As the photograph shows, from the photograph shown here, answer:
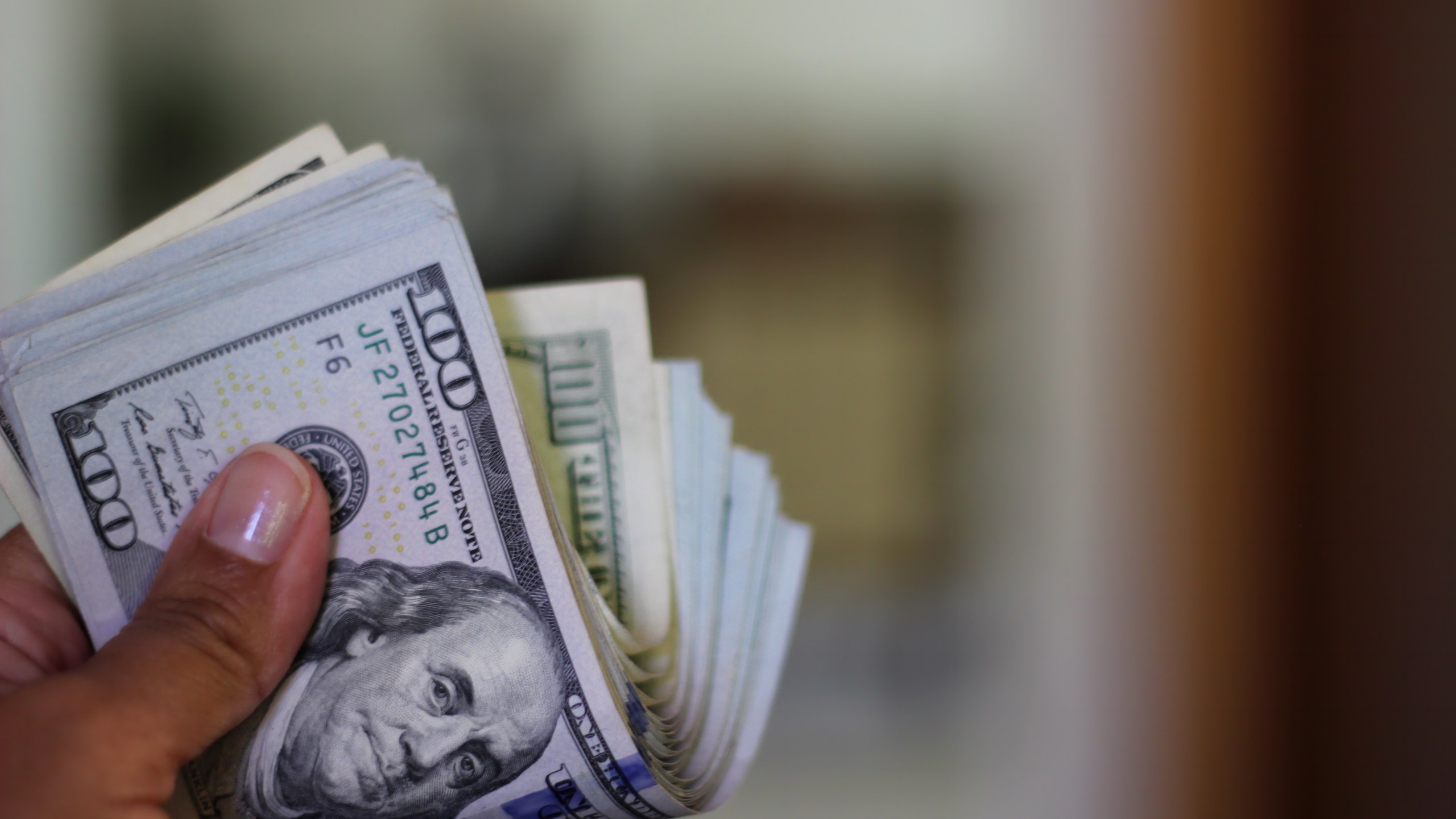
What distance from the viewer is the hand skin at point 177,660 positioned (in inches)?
13.3

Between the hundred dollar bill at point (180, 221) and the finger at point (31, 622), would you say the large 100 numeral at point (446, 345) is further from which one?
the finger at point (31, 622)

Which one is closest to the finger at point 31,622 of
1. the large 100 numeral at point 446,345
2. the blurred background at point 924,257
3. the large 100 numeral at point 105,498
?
the large 100 numeral at point 105,498

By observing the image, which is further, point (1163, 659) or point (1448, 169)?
point (1163, 659)

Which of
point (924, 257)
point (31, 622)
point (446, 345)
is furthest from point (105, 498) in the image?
point (924, 257)

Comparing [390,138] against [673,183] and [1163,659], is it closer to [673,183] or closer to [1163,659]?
[673,183]

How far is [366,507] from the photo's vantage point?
470mm

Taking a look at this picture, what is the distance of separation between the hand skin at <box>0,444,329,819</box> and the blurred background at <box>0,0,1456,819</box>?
0.49m

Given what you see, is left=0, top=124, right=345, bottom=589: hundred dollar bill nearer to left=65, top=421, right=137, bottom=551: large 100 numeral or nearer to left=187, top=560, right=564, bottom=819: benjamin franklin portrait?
left=65, top=421, right=137, bottom=551: large 100 numeral

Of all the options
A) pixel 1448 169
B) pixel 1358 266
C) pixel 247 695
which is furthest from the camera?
pixel 1358 266

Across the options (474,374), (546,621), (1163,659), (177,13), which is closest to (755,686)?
(546,621)

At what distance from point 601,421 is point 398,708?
263mm

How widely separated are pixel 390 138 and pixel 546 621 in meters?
0.65

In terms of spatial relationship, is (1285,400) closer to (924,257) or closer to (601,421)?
(924,257)

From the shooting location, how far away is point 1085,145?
2.87 feet
